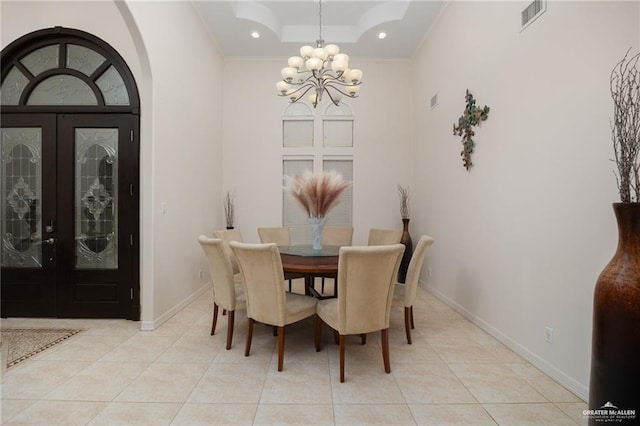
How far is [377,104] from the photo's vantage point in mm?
5668

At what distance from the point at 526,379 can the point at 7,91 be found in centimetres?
571

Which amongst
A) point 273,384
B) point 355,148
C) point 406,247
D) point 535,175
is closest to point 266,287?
point 273,384

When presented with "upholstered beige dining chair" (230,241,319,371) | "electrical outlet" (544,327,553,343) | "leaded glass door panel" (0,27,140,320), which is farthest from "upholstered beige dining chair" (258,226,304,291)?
"electrical outlet" (544,327,553,343)

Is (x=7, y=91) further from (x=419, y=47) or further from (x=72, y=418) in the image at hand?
(x=419, y=47)

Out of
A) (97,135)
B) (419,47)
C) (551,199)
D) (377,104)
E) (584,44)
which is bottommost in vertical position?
(551,199)

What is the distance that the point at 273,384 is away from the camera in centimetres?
222

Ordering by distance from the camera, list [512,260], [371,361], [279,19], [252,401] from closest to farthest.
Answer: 1. [252,401]
2. [371,361]
3. [512,260]
4. [279,19]

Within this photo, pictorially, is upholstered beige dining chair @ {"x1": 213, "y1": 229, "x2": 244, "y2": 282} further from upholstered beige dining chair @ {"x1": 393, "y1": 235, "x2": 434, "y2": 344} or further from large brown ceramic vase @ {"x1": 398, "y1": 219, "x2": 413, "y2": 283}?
large brown ceramic vase @ {"x1": 398, "y1": 219, "x2": 413, "y2": 283}

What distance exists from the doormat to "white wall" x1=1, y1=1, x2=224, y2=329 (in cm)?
75

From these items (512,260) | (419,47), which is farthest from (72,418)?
(419,47)

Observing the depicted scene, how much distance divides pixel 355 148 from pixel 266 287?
3.83 m

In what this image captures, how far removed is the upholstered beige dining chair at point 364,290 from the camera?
2219mm

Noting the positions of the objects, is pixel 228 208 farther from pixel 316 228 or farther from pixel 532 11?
pixel 532 11

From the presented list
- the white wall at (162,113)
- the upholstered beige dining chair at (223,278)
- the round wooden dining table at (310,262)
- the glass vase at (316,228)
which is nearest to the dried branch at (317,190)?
the glass vase at (316,228)
